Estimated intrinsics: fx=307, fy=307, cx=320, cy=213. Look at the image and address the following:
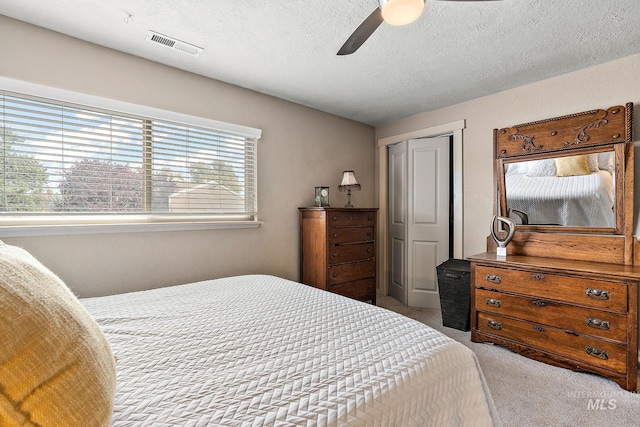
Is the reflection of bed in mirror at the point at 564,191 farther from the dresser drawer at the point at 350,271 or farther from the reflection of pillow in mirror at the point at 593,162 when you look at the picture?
the dresser drawer at the point at 350,271

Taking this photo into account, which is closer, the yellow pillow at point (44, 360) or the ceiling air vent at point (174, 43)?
the yellow pillow at point (44, 360)

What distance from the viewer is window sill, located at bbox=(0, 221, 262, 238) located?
199cm

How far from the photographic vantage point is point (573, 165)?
2.66 meters

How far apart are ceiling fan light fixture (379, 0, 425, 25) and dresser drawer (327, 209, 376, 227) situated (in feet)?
6.76

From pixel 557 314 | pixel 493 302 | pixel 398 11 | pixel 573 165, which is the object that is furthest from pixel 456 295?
pixel 398 11

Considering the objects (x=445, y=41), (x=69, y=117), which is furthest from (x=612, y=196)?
(x=69, y=117)

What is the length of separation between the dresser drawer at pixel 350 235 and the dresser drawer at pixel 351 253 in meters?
0.06

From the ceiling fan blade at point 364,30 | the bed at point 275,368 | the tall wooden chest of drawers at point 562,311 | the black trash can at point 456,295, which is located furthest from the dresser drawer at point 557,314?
the ceiling fan blade at point 364,30

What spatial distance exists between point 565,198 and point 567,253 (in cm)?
48

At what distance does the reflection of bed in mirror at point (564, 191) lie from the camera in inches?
99.4

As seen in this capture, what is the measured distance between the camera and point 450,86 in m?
3.04

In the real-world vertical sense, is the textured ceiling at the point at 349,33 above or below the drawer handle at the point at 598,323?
above

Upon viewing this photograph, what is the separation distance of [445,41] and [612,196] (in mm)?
1860

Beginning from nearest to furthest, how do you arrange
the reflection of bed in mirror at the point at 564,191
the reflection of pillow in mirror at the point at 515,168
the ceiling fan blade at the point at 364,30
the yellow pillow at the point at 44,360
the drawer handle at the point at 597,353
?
the yellow pillow at the point at 44,360 → the ceiling fan blade at the point at 364,30 → the drawer handle at the point at 597,353 → the reflection of bed in mirror at the point at 564,191 → the reflection of pillow in mirror at the point at 515,168
